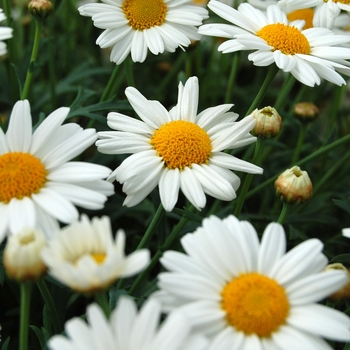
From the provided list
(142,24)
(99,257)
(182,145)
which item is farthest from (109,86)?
(99,257)

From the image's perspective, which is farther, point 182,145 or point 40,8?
point 40,8

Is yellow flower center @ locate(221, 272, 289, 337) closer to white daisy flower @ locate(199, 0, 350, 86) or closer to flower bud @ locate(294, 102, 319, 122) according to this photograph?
white daisy flower @ locate(199, 0, 350, 86)

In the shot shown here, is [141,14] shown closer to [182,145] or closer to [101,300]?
[182,145]

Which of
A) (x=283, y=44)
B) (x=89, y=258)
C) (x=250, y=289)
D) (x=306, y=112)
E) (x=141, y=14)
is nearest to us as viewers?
(x=89, y=258)

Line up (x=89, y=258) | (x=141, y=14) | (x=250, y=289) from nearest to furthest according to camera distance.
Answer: (x=89, y=258), (x=250, y=289), (x=141, y=14)

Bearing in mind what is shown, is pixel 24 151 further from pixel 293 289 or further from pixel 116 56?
pixel 293 289
